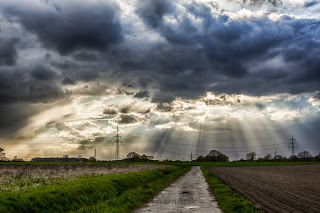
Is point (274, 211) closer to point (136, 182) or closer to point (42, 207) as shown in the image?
point (42, 207)

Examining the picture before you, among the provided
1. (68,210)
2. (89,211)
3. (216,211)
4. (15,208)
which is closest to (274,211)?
(216,211)

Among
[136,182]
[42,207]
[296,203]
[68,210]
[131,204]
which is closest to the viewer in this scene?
[42,207]

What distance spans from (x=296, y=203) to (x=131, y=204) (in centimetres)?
1271

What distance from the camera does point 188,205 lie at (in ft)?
66.5

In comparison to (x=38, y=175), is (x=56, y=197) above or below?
above

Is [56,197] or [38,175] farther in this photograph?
[38,175]

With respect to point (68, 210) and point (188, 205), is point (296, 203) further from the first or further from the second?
point (68, 210)

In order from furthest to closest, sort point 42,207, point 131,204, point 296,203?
point 296,203
point 131,204
point 42,207

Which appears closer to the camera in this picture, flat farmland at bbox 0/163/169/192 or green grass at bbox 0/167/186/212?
green grass at bbox 0/167/186/212

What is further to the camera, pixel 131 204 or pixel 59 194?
pixel 131 204

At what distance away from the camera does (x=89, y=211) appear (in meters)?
16.7

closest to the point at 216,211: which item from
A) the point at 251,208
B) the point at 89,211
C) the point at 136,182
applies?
the point at 251,208

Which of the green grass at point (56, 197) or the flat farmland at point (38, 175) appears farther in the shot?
the flat farmland at point (38, 175)

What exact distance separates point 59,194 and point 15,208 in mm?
3969
